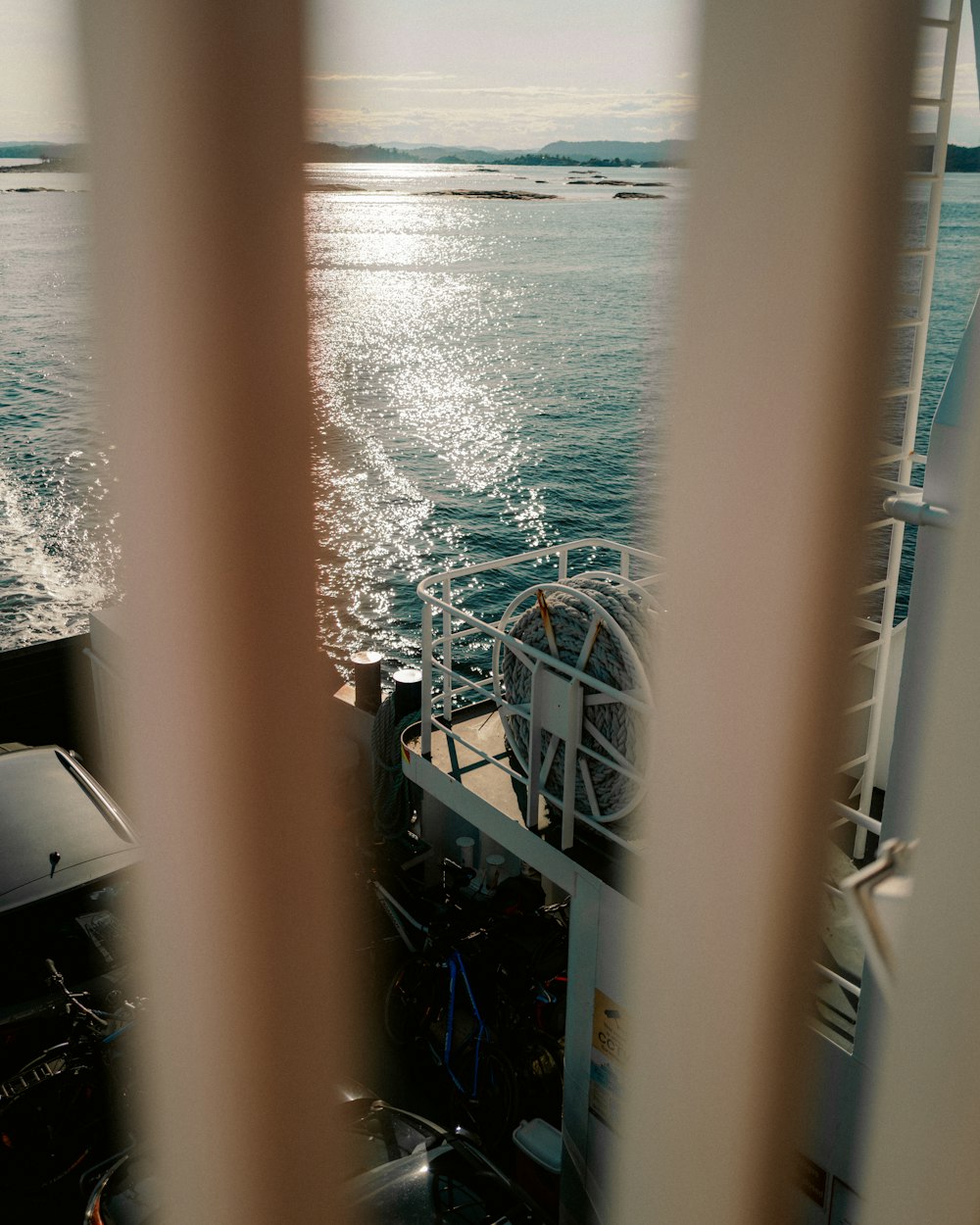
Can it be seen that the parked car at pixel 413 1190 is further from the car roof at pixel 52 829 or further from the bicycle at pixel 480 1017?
the car roof at pixel 52 829

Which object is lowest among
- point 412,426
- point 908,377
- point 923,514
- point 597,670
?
point 412,426

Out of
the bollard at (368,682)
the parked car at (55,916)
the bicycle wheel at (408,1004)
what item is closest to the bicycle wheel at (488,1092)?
the bicycle wheel at (408,1004)

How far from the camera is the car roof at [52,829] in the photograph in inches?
211

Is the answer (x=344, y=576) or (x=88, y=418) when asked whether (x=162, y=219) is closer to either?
(x=344, y=576)

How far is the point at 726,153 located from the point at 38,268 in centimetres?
4885

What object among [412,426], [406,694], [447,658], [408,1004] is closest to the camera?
[447,658]

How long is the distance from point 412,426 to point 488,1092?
31.6m

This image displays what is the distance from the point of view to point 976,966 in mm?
1437

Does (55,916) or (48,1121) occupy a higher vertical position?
(55,916)

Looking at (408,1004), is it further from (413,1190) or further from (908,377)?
(908,377)

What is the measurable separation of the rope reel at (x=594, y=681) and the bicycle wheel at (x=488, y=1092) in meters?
1.95

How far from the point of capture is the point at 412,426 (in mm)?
35625

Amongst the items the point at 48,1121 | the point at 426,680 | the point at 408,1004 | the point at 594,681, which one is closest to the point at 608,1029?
the point at 594,681

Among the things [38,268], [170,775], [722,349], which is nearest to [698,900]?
[722,349]
